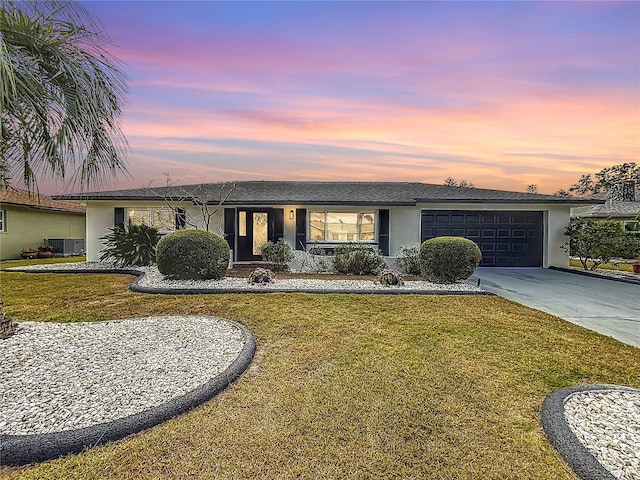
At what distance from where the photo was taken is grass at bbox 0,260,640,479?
2.14 m

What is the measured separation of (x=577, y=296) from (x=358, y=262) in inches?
223

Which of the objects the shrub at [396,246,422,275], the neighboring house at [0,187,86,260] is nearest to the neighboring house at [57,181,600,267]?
the shrub at [396,246,422,275]

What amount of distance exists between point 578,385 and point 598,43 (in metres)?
9.77

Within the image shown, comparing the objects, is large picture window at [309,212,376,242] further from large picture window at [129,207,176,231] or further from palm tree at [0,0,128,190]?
palm tree at [0,0,128,190]

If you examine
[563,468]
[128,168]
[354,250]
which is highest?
[128,168]

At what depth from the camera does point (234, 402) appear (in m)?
2.94

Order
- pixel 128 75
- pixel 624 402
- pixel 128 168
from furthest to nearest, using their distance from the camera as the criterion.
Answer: pixel 128 168 < pixel 128 75 < pixel 624 402

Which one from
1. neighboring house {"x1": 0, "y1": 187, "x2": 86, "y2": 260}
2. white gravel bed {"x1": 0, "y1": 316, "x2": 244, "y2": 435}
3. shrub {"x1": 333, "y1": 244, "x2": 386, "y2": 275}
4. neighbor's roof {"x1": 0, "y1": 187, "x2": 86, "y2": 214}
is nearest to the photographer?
white gravel bed {"x1": 0, "y1": 316, "x2": 244, "y2": 435}

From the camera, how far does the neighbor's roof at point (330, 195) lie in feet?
39.3

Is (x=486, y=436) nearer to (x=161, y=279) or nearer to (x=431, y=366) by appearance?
(x=431, y=366)

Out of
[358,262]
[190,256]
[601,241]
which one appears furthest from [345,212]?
[601,241]

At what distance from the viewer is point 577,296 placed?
308 inches

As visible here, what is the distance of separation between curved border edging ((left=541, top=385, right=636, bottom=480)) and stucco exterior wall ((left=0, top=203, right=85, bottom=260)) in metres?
20.8

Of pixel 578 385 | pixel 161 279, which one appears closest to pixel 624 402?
pixel 578 385
